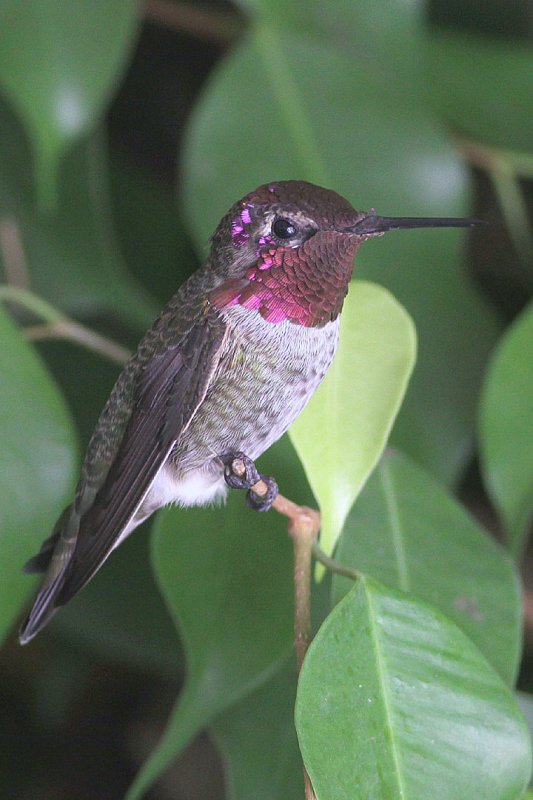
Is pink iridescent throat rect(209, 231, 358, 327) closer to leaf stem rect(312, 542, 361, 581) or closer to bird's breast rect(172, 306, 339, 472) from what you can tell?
bird's breast rect(172, 306, 339, 472)

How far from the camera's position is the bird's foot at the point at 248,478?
0.82 metres

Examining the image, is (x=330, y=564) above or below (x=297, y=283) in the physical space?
below

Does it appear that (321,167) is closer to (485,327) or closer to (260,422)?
(485,327)

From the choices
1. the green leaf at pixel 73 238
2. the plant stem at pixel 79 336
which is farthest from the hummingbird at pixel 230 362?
the green leaf at pixel 73 238

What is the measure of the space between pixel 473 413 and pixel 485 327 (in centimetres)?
13

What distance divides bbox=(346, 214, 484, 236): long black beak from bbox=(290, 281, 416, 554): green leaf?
0.42 ft

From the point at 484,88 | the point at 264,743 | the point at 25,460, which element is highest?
the point at 484,88

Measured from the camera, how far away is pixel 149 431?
84cm

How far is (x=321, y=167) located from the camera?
1.41m

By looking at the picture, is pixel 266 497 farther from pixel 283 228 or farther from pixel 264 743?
pixel 264 743

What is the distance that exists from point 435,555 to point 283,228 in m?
0.42

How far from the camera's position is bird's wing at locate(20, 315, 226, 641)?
2.70 feet

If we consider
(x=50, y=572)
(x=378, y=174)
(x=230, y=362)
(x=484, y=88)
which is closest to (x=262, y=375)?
(x=230, y=362)

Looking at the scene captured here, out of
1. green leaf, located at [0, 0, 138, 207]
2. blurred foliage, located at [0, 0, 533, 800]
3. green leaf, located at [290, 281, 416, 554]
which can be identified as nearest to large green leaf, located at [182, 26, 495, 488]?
blurred foliage, located at [0, 0, 533, 800]
